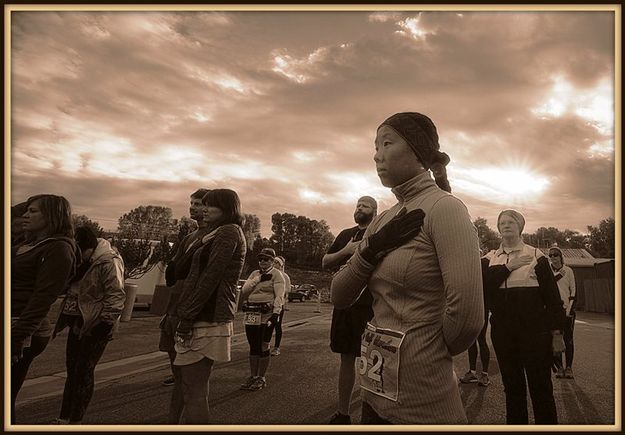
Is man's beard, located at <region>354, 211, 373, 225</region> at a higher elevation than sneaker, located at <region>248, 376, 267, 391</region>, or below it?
higher

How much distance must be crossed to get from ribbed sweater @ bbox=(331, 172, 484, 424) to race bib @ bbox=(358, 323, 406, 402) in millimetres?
22

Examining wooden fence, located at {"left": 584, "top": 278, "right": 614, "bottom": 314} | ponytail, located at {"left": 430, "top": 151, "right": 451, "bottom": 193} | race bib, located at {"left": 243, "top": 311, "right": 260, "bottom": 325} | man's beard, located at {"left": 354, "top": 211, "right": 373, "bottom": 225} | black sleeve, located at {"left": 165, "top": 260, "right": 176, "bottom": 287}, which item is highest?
ponytail, located at {"left": 430, "top": 151, "right": 451, "bottom": 193}

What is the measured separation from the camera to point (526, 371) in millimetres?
3709

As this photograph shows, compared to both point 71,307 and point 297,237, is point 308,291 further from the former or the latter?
point 71,307

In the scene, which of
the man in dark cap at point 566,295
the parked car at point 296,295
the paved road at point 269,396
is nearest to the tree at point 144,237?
the parked car at point 296,295

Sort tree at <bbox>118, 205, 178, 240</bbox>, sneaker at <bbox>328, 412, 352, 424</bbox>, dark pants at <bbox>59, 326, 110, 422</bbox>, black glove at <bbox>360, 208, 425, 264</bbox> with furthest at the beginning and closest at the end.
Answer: tree at <bbox>118, 205, 178, 240</bbox> → sneaker at <bbox>328, 412, 352, 424</bbox> → dark pants at <bbox>59, 326, 110, 422</bbox> → black glove at <bbox>360, 208, 425, 264</bbox>

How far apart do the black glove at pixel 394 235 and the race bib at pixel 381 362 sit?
29 centimetres

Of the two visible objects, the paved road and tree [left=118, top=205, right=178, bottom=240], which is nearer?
the paved road

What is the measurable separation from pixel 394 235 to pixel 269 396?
4.43 m

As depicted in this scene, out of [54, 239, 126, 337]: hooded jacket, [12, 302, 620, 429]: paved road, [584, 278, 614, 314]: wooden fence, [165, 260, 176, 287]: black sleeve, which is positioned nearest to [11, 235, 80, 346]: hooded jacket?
[165, 260, 176, 287]: black sleeve

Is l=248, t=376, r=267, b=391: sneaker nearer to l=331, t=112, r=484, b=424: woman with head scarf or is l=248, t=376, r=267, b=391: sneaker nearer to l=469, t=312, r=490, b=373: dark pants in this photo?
l=469, t=312, r=490, b=373: dark pants

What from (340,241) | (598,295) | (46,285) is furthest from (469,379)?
(598,295)

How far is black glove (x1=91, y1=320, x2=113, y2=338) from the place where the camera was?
3.98 m

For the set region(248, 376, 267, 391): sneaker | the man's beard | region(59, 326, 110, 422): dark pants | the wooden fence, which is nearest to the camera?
region(59, 326, 110, 422): dark pants
